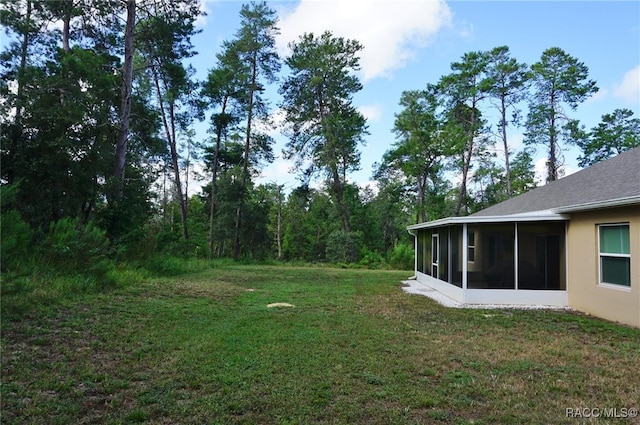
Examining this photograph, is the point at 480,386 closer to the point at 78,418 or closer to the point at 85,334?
the point at 78,418

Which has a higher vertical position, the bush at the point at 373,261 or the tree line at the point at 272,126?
the tree line at the point at 272,126

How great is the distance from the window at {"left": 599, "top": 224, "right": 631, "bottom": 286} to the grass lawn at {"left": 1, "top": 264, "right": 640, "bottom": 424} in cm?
84

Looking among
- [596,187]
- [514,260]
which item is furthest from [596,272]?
[596,187]

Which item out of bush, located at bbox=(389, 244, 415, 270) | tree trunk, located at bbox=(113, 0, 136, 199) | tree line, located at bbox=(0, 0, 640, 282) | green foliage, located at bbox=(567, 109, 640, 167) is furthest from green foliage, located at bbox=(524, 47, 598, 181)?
tree trunk, located at bbox=(113, 0, 136, 199)

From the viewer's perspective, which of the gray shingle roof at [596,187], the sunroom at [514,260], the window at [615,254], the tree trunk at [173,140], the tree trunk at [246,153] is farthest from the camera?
the tree trunk at [246,153]

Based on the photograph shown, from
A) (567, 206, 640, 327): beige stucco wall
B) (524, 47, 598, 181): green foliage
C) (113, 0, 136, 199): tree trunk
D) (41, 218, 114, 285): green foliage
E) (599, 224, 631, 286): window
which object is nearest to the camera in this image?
(567, 206, 640, 327): beige stucco wall

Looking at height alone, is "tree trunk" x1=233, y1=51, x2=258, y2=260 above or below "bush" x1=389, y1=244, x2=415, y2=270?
above

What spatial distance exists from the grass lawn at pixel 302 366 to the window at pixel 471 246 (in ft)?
6.61

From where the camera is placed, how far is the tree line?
11844 mm

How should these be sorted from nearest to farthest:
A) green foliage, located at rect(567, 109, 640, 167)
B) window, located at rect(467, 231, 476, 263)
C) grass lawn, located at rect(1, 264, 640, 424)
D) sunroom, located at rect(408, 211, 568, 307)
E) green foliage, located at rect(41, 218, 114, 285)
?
grass lawn, located at rect(1, 264, 640, 424), green foliage, located at rect(41, 218, 114, 285), sunroom, located at rect(408, 211, 568, 307), window, located at rect(467, 231, 476, 263), green foliage, located at rect(567, 109, 640, 167)

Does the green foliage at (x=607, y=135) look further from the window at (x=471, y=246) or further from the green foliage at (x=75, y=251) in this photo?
the green foliage at (x=75, y=251)

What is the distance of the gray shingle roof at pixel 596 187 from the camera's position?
23.9 feet

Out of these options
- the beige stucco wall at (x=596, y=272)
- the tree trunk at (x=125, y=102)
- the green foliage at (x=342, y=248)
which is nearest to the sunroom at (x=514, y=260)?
the beige stucco wall at (x=596, y=272)

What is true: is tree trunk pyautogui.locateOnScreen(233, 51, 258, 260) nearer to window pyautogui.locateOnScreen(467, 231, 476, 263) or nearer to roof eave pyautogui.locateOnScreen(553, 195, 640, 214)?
window pyautogui.locateOnScreen(467, 231, 476, 263)
